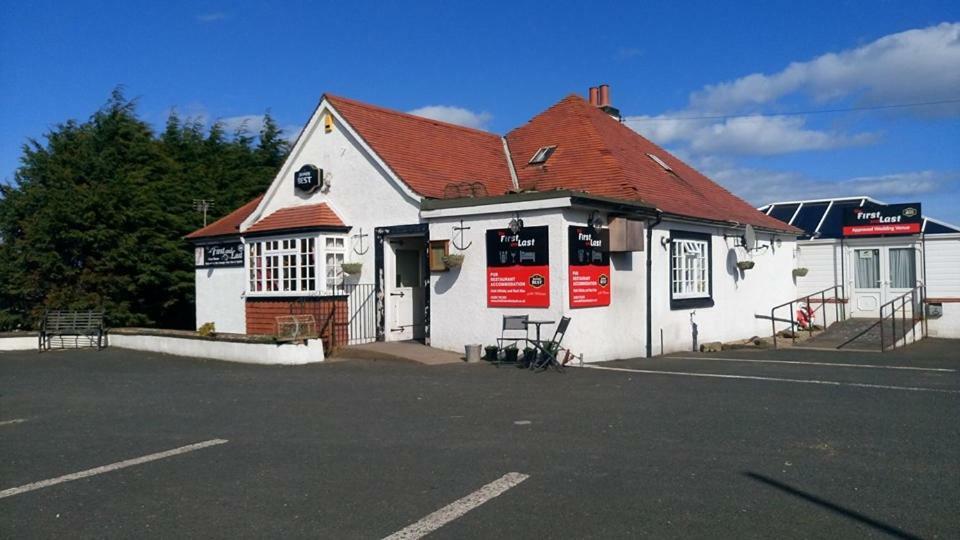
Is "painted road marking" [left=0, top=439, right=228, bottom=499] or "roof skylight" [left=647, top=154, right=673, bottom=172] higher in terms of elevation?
"roof skylight" [left=647, top=154, right=673, bottom=172]

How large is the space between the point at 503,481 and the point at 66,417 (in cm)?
668

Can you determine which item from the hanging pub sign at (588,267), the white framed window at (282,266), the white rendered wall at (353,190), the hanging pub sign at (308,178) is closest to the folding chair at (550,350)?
the hanging pub sign at (588,267)

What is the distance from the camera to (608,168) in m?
18.4

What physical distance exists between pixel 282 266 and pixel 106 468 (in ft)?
38.6

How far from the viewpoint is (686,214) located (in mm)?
18016

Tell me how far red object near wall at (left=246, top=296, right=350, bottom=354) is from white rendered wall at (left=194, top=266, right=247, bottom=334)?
2670 mm

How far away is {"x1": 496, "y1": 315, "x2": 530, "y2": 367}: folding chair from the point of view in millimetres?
14192

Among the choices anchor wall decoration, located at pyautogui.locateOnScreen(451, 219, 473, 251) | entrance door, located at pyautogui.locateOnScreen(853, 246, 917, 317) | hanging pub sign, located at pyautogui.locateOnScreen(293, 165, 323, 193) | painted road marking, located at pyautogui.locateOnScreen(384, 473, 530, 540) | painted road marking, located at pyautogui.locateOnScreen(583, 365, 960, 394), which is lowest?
painted road marking, located at pyautogui.locateOnScreen(384, 473, 530, 540)

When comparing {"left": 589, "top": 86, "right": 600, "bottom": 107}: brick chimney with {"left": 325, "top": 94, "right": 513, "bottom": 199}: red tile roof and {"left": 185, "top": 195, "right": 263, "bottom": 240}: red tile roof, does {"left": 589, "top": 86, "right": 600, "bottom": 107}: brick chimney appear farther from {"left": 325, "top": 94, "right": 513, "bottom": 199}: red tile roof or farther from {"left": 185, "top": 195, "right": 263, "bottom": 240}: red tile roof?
{"left": 185, "top": 195, "right": 263, "bottom": 240}: red tile roof

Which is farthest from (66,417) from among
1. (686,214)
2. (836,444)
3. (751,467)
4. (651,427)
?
(686,214)

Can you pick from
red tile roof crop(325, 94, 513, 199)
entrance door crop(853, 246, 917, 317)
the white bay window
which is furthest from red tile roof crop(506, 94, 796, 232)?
the white bay window

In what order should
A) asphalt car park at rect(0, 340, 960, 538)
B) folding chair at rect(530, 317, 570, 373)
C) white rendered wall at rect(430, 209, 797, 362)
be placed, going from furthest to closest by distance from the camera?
white rendered wall at rect(430, 209, 797, 362) < folding chair at rect(530, 317, 570, 373) < asphalt car park at rect(0, 340, 960, 538)

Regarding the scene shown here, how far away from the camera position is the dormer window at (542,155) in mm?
20402

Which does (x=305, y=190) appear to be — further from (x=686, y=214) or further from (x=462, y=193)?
(x=686, y=214)
